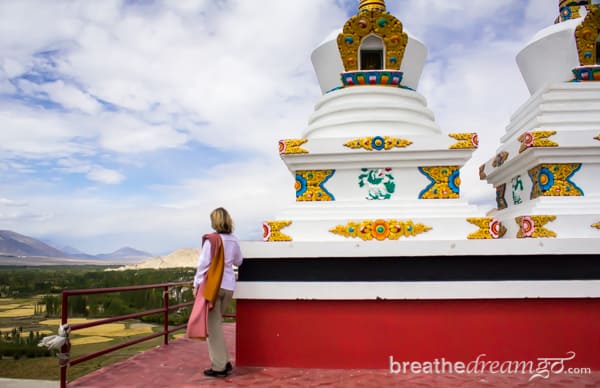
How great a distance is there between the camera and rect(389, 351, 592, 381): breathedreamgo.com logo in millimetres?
5031

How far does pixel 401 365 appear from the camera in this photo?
16.7 ft

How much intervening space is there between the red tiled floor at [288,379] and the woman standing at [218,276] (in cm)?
25

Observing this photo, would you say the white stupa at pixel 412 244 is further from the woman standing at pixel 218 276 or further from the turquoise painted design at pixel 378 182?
the woman standing at pixel 218 276

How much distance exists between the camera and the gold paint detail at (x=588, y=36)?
6.41 m

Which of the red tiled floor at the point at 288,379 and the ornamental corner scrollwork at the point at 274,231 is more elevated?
the ornamental corner scrollwork at the point at 274,231

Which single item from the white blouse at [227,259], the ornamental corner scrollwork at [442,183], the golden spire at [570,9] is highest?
the golden spire at [570,9]

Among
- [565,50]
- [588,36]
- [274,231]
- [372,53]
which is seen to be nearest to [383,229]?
[274,231]

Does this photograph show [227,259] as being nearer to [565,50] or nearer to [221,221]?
[221,221]

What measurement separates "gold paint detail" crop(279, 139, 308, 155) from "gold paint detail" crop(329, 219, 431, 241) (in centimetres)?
115

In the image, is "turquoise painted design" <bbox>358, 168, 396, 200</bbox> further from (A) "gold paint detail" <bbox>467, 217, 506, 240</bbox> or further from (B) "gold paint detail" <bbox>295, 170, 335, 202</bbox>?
(A) "gold paint detail" <bbox>467, 217, 506, 240</bbox>

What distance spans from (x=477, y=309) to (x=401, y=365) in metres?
1.06

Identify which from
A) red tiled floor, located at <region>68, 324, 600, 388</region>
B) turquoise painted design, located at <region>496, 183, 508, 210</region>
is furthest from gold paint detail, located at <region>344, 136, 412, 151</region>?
turquoise painted design, located at <region>496, 183, 508, 210</region>

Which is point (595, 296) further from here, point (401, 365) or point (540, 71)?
point (540, 71)

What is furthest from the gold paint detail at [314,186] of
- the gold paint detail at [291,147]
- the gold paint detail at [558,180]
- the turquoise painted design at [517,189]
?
the turquoise painted design at [517,189]
